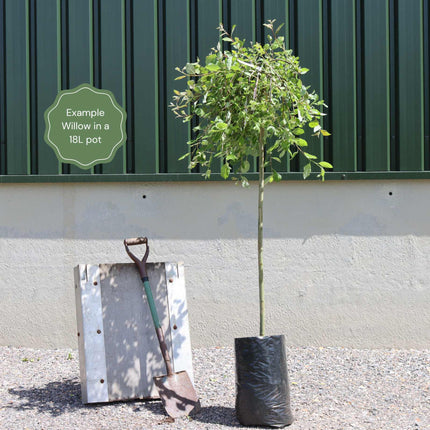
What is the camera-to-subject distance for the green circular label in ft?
20.4

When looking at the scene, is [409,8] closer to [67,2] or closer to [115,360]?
[67,2]

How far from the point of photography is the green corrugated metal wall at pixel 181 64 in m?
6.11

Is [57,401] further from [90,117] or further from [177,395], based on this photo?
[90,117]

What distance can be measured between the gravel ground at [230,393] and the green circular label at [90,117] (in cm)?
214

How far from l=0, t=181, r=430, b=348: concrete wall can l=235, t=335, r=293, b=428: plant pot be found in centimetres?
197

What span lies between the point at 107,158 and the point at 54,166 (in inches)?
23.0

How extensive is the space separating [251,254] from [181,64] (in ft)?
7.11

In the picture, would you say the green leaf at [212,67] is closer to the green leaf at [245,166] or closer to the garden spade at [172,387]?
the green leaf at [245,166]

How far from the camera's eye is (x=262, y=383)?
13.5 ft

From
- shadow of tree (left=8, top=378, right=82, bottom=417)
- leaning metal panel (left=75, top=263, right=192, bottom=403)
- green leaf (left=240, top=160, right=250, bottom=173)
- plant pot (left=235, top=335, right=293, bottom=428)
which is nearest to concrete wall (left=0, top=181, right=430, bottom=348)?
shadow of tree (left=8, top=378, right=82, bottom=417)

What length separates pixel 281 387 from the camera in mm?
4156

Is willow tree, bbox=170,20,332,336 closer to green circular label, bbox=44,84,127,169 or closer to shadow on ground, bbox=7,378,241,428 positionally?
shadow on ground, bbox=7,378,241,428

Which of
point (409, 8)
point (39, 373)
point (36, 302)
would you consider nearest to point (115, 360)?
point (39, 373)

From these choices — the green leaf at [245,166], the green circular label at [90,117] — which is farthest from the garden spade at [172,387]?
the green circular label at [90,117]
